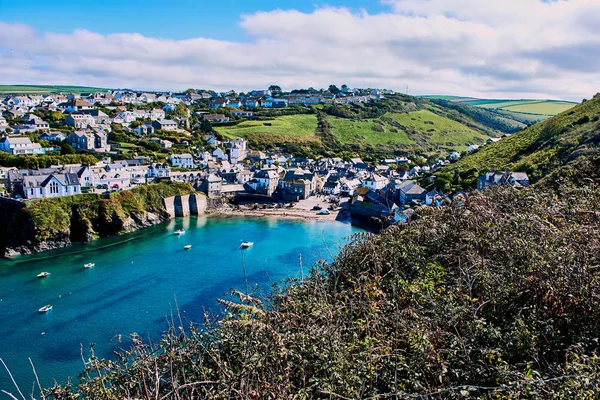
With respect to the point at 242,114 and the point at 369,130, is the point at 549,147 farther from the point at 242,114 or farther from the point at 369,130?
the point at 242,114

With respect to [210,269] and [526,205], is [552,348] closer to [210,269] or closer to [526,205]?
[526,205]

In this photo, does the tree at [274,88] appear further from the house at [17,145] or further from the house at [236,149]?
the house at [17,145]

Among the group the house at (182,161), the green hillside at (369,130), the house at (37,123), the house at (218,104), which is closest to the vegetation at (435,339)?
the house at (182,161)

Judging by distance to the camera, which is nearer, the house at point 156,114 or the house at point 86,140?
the house at point 86,140

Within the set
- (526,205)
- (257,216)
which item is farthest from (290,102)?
(526,205)

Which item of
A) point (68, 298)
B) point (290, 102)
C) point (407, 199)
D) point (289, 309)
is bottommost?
point (68, 298)

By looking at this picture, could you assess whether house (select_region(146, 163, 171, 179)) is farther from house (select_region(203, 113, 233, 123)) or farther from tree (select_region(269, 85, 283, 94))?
tree (select_region(269, 85, 283, 94))

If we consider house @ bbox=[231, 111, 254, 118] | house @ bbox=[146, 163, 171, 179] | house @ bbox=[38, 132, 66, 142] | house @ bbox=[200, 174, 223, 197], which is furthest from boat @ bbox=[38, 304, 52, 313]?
house @ bbox=[231, 111, 254, 118]
